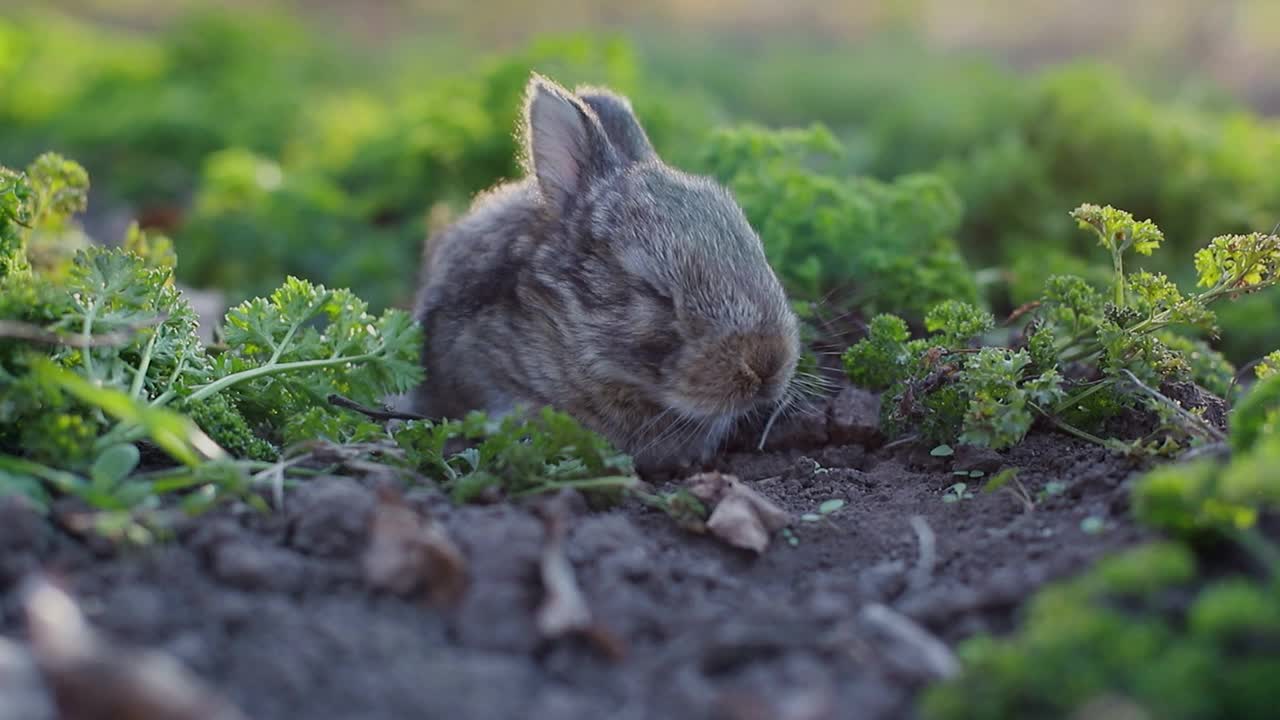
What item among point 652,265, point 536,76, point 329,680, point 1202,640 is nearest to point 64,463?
point 329,680

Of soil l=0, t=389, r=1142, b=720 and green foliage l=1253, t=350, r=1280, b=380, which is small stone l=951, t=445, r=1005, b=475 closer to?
soil l=0, t=389, r=1142, b=720

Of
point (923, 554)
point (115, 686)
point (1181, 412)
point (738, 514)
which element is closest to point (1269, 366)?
point (1181, 412)

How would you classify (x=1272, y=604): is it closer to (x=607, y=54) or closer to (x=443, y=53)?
(x=607, y=54)

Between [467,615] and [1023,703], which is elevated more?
[467,615]


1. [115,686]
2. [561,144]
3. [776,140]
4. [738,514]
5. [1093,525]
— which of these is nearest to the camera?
[115,686]

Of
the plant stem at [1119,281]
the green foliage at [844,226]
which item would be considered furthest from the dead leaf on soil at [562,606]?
the green foliage at [844,226]

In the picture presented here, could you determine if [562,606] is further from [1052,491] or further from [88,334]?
[88,334]

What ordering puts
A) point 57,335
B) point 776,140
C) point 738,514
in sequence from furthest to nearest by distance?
1. point 776,140
2. point 738,514
3. point 57,335
